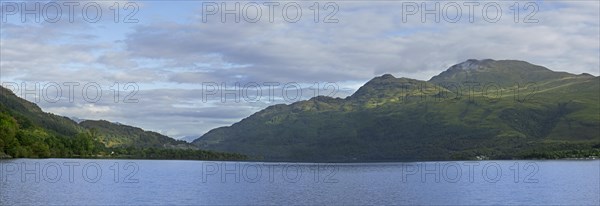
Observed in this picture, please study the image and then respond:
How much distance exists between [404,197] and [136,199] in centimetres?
3580

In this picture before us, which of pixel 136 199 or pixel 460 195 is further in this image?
pixel 460 195

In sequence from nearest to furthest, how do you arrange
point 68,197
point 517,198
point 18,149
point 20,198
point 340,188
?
1. point 20,198
2. point 68,197
3. point 517,198
4. point 340,188
5. point 18,149

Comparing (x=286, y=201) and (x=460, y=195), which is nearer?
(x=286, y=201)

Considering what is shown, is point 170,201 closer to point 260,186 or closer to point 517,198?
point 260,186

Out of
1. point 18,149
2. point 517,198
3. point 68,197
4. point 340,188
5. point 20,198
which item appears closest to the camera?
point 20,198

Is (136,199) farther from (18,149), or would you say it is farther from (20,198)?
(18,149)

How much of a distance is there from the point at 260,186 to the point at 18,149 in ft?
381

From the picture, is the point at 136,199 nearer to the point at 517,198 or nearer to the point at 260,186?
the point at 260,186

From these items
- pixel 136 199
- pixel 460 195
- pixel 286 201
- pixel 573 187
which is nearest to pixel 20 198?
pixel 136 199

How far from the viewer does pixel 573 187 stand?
364 feet

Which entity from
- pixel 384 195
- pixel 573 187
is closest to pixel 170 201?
pixel 384 195

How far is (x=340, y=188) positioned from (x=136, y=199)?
126 feet

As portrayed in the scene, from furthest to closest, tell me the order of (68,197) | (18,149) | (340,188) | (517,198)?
(18,149)
(340,188)
(517,198)
(68,197)

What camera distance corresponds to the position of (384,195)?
94312mm
